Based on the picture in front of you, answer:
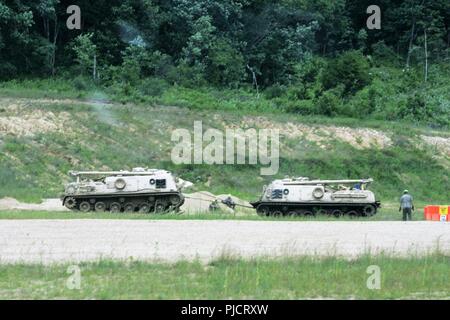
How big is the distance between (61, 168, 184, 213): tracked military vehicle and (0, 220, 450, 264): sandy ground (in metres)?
8.17

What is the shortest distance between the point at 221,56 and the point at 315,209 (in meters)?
28.7

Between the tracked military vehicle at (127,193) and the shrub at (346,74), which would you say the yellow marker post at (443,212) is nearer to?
the tracked military vehicle at (127,193)

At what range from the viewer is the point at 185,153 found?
48688 millimetres

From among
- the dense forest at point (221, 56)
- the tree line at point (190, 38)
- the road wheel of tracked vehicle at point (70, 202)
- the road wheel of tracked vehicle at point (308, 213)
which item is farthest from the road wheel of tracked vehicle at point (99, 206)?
the tree line at point (190, 38)

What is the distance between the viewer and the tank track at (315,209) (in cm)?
3562

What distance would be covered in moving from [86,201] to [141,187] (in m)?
2.25

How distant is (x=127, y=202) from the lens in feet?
117

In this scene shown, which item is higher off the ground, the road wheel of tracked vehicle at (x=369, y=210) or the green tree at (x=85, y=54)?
the green tree at (x=85, y=54)

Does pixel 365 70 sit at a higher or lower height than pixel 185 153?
higher

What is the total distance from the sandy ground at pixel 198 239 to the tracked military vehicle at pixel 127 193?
8.17 metres

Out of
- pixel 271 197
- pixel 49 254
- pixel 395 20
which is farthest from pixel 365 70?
pixel 49 254

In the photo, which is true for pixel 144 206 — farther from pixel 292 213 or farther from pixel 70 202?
pixel 292 213
